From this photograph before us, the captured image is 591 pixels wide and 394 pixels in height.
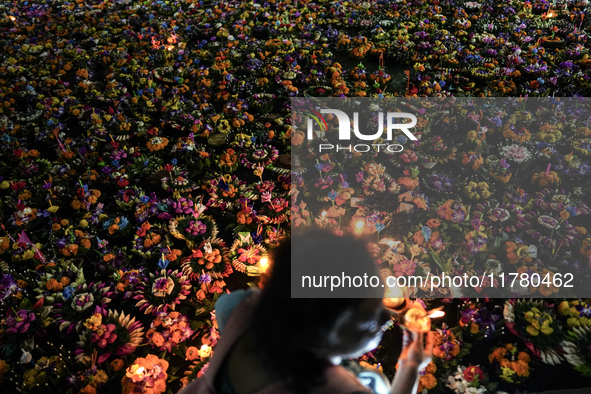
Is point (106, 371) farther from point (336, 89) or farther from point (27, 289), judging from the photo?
point (336, 89)

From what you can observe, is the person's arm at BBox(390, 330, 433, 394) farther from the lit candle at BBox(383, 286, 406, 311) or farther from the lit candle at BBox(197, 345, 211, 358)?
the lit candle at BBox(197, 345, 211, 358)

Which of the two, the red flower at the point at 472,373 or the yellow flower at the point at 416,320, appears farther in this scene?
the red flower at the point at 472,373

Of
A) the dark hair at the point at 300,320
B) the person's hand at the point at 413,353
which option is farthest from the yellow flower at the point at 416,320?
the dark hair at the point at 300,320

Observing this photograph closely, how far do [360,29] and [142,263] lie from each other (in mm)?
6276

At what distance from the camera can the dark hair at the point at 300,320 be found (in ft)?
5.46

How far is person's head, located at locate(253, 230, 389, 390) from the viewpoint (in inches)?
65.6

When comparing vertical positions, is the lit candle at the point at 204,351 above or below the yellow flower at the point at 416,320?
below

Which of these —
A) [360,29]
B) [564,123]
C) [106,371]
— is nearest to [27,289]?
[106,371]

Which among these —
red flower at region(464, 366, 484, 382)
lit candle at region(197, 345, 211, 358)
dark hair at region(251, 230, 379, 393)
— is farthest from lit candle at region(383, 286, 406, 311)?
lit candle at region(197, 345, 211, 358)

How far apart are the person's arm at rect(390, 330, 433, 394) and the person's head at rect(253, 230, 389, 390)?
744mm

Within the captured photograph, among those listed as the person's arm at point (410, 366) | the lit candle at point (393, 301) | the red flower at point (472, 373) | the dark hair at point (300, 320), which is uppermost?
the dark hair at point (300, 320)

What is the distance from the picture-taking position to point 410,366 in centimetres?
240

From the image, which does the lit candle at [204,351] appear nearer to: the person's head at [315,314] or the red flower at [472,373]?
the person's head at [315,314]

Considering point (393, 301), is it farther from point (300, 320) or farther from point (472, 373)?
point (300, 320)
